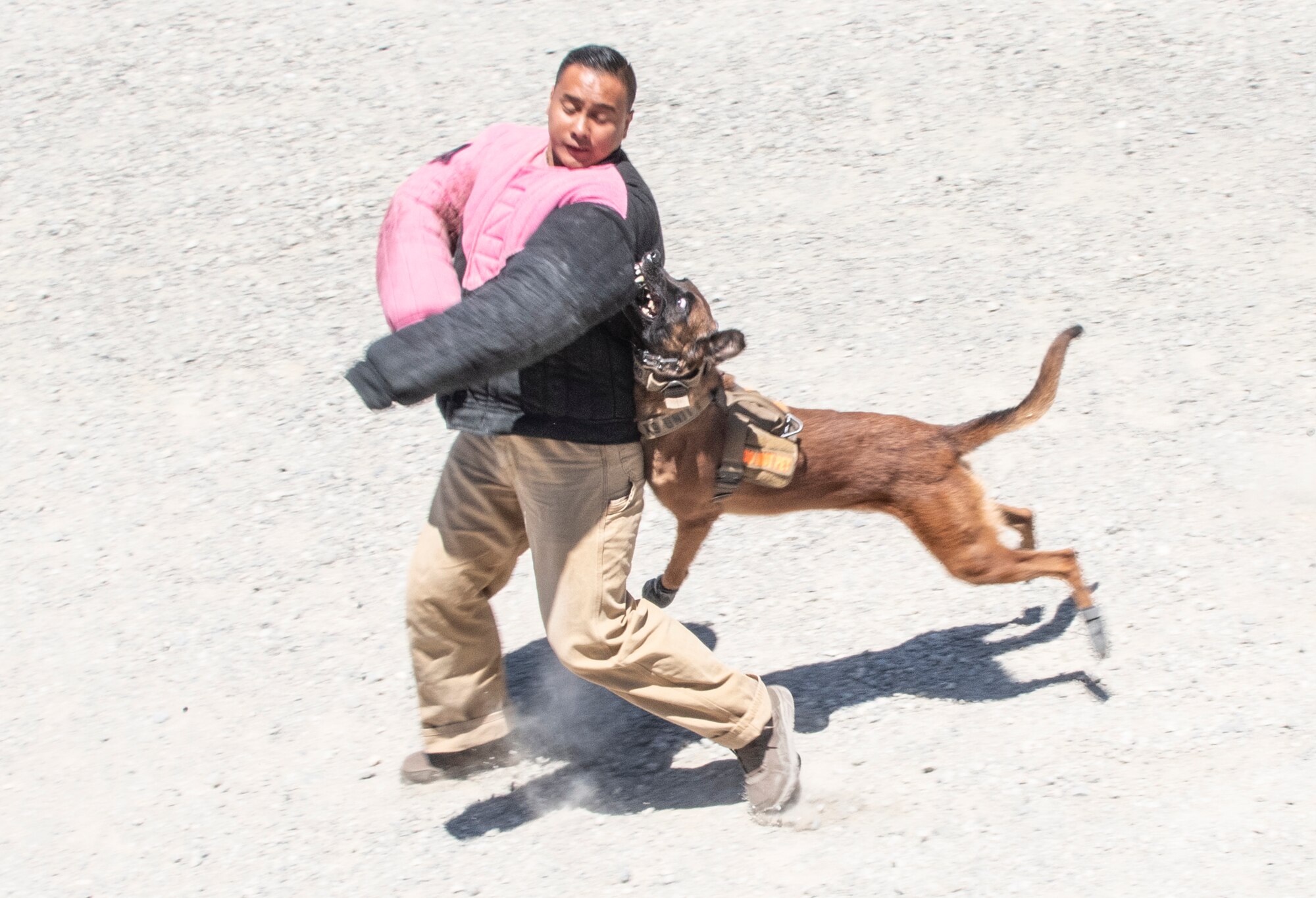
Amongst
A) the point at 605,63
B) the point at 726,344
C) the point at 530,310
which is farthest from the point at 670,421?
the point at 605,63

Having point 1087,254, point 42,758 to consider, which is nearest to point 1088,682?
point 1087,254

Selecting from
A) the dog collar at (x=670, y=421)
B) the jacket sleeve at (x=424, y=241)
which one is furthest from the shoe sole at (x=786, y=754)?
the jacket sleeve at (x=424, y=241)

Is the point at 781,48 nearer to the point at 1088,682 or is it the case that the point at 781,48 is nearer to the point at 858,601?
the point at 858,601

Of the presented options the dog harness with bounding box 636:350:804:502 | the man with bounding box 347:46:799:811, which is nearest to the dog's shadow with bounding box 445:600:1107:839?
the man with bounding box 347:46:799:811

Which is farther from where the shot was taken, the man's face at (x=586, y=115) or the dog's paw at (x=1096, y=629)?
the dog's paw at (x=1096, y=629)

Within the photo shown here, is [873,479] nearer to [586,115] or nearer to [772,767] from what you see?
[772,767]

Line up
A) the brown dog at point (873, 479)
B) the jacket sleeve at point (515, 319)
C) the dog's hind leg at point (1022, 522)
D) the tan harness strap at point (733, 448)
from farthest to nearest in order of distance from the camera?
1. the dog's hind leg at point (1022, 522)
2. the tan harness strap at point (733, 448)
3. the brown dog at point (873, 479)
4. the jacket sleeve at point (515, 319)

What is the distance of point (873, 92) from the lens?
8.09 metres

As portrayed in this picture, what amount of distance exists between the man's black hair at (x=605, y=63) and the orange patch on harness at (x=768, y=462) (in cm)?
114

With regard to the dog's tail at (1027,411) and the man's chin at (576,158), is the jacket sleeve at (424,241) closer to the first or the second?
the man's chin at (576,158)

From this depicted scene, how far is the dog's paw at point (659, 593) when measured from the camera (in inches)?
182

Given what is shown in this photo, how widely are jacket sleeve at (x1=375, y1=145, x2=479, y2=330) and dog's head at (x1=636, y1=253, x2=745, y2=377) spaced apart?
47 centimetres

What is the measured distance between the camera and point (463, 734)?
4.22 metres

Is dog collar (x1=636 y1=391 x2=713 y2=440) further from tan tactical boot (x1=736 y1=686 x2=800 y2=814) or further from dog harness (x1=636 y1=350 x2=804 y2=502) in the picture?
tan tactical boot (x1=736 y1=686 x2=800 y2=814)
